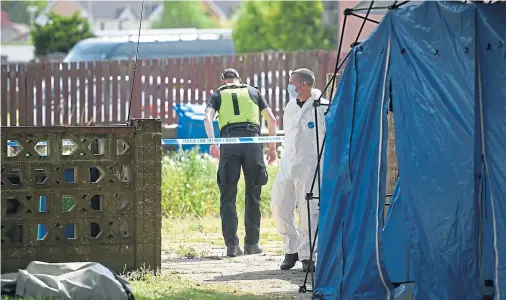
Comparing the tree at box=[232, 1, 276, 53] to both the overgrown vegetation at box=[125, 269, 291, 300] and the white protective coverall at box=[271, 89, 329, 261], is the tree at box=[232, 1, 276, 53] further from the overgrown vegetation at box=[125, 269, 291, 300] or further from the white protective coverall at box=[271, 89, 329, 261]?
the overgrown vegetation at box=[125, 269, 291, 300]

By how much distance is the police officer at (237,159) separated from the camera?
11.5 metres

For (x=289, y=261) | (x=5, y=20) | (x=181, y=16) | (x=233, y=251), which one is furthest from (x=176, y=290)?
(x=5, y=20)

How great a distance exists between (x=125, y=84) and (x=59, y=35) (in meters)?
30.0

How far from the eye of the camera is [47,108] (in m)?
21.5

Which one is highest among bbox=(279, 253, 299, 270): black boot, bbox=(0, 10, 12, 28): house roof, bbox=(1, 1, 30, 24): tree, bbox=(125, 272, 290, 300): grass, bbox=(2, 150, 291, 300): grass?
bbox=(1, 1, 30, 24): tree

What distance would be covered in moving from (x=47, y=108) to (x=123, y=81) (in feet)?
5.40

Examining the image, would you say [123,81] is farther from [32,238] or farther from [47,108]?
[32,238]

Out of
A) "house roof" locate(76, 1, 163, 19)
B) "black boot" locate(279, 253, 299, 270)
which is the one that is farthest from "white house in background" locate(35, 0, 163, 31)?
"black boot" locate(279, 253, 299, 270)

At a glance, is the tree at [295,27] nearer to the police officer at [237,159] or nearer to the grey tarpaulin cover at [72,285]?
the police officer at [237,159]

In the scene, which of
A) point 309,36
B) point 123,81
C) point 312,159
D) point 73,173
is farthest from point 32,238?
point 309,36

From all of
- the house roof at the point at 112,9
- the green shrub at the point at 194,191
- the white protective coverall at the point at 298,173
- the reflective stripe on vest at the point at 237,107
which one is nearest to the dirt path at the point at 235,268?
the white protective coverall at the point at 298,173

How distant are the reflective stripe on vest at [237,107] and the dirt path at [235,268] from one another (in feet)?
4.74

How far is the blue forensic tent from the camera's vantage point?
7371 mm

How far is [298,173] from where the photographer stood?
1021 cm
